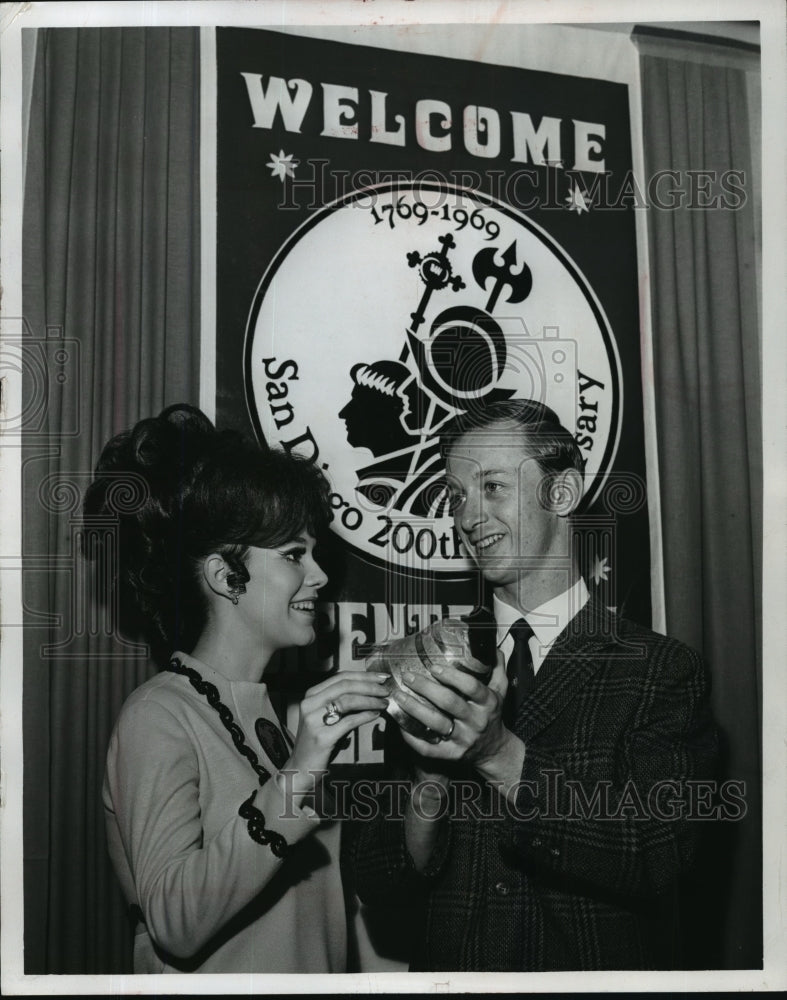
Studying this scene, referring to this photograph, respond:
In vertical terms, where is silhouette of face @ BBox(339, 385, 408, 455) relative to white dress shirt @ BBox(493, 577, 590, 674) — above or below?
above

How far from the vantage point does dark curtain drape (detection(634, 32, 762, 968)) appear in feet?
5.10

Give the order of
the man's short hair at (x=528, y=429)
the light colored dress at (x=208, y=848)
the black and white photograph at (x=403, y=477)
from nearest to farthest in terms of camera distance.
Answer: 1. the light colored dress at (x=208, y=848)
2. the black and white photograph at (x=403, y=477)
3. the man's short hair at (x=528, y=429)

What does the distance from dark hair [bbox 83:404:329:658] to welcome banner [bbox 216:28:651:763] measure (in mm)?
48

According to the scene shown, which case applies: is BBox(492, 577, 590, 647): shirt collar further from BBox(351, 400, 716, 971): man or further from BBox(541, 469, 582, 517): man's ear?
BBox(541, 469, 582, 517): man's ear

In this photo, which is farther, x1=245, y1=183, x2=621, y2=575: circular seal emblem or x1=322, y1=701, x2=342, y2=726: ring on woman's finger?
x1=245, y1=183, x2=621, y2=575: circular seal emblem

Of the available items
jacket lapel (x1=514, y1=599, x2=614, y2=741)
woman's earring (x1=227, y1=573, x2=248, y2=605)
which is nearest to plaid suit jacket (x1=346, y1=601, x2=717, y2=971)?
jacket lapel (x1=514, y1=599, x2=614, y2=741)

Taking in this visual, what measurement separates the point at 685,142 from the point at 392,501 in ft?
2.41

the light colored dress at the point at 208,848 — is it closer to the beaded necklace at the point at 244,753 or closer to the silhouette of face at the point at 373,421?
the beaded necklace at the point at 244,753

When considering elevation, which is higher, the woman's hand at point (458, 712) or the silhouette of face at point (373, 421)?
the silhouette of face at point (373, 421)

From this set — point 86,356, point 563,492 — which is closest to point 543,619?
point 563,492

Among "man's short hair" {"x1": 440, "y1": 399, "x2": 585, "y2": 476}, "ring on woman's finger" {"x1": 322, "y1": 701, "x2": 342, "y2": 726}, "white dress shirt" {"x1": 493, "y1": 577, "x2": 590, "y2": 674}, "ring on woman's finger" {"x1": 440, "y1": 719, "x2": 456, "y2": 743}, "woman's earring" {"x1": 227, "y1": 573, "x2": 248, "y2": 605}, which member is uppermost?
→ "man's short hair" {"x1": 440, "y1": 399, "x2": 585, "y2": 476}

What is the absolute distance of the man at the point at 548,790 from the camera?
1378 mm

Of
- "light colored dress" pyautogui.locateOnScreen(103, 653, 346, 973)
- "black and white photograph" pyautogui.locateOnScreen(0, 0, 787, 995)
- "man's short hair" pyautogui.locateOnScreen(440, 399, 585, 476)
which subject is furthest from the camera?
"man's short hair" pyautogui.locateOnScreen(440, 399, 585, 476)

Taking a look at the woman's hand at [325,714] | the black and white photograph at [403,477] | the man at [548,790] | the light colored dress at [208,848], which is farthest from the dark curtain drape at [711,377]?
the light colored dress at [208,848]
